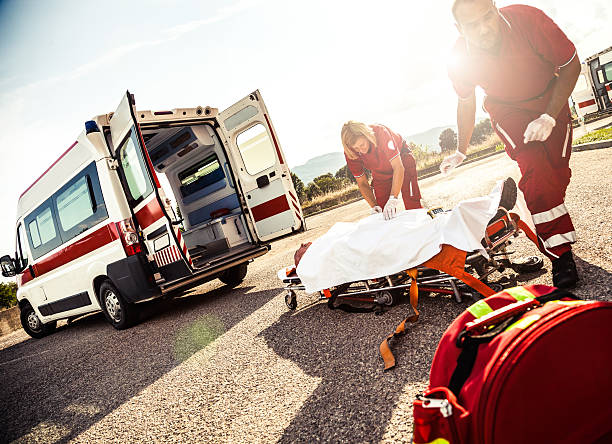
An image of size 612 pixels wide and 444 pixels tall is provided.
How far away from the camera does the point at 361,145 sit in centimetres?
351

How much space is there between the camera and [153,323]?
5820 mm

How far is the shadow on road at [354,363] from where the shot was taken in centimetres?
191

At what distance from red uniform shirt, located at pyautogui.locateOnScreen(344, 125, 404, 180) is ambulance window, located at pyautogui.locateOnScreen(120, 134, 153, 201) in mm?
2779

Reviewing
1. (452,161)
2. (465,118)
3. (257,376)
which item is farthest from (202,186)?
(465,118)

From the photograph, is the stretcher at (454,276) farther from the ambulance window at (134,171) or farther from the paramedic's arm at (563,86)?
the ambulance window at (134,171)

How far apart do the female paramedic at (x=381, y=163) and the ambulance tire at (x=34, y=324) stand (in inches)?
306

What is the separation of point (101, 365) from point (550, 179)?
4839mm

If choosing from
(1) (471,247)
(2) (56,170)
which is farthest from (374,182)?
(2) (56,170)

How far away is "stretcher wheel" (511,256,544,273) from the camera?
115 inches

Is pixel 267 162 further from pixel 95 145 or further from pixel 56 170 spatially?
pixel 56 170

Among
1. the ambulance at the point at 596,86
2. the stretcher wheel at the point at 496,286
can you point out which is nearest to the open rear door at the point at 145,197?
the stretcher wheel at the point at 496,286

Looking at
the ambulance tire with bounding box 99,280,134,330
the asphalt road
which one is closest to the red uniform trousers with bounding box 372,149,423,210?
the asphalt road

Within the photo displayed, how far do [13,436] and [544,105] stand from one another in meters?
4.91

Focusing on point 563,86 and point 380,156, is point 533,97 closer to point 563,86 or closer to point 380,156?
point 563,86
